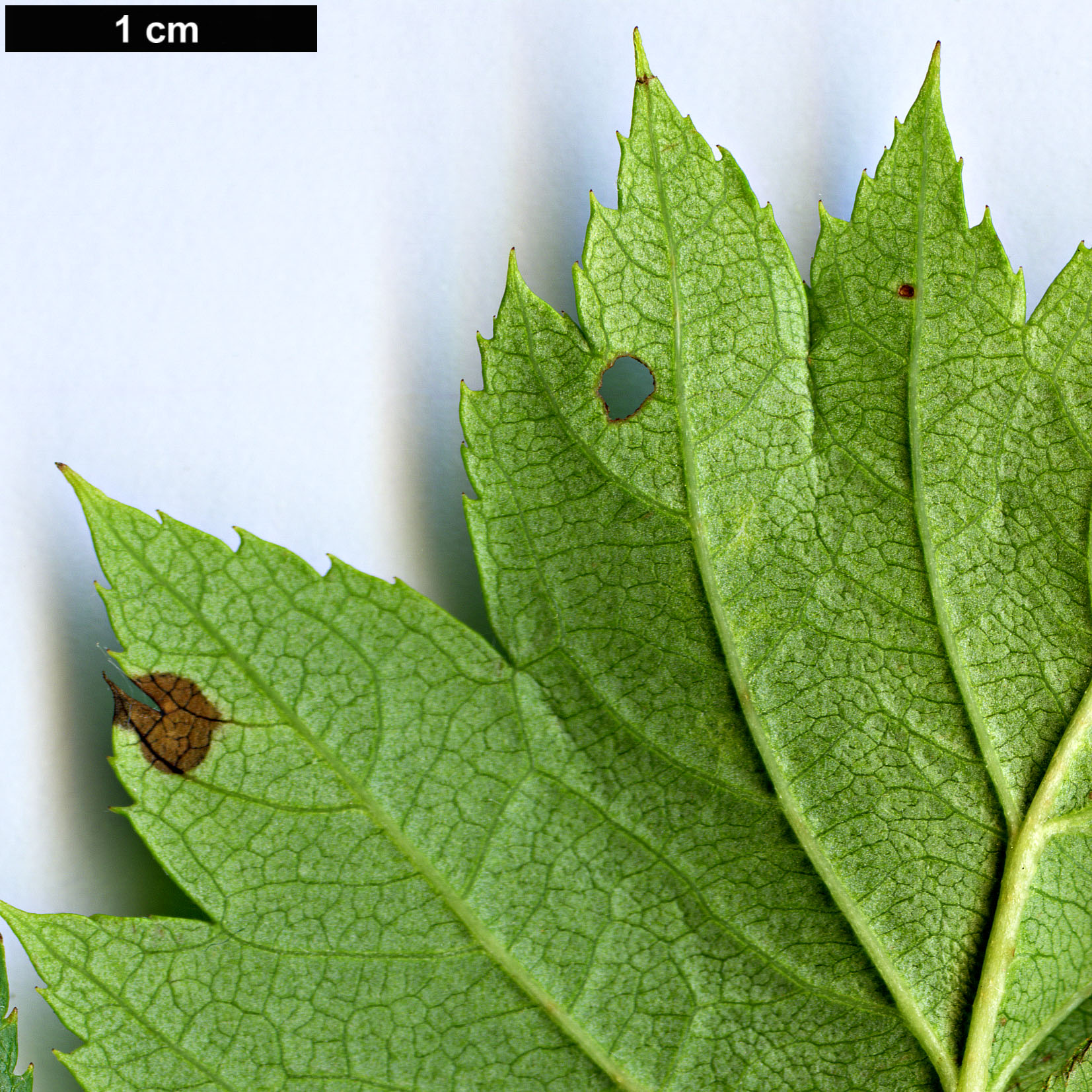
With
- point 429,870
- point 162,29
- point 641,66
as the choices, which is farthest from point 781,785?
point 162,29

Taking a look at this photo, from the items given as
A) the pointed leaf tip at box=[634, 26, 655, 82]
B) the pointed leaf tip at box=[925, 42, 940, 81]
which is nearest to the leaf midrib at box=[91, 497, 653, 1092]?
the pointed leaf tip at box=[634, 26, 655, 82]

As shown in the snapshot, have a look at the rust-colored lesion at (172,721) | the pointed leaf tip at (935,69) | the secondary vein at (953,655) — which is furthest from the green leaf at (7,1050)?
the pointed leaf tip at (935,69)

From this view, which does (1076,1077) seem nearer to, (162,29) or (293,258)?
(293,258)

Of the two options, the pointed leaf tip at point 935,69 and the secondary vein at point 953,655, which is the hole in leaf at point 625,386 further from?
the pointed leaf tip at point 935,69

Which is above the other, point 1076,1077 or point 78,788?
point 78,788

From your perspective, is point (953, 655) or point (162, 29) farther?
point (162, 29)

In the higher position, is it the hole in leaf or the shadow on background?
the hole in leaf

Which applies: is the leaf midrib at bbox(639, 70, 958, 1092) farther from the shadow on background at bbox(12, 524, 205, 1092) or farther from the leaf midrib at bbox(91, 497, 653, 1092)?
the shadow on background at bbox(12, 524, 205, 1092)
